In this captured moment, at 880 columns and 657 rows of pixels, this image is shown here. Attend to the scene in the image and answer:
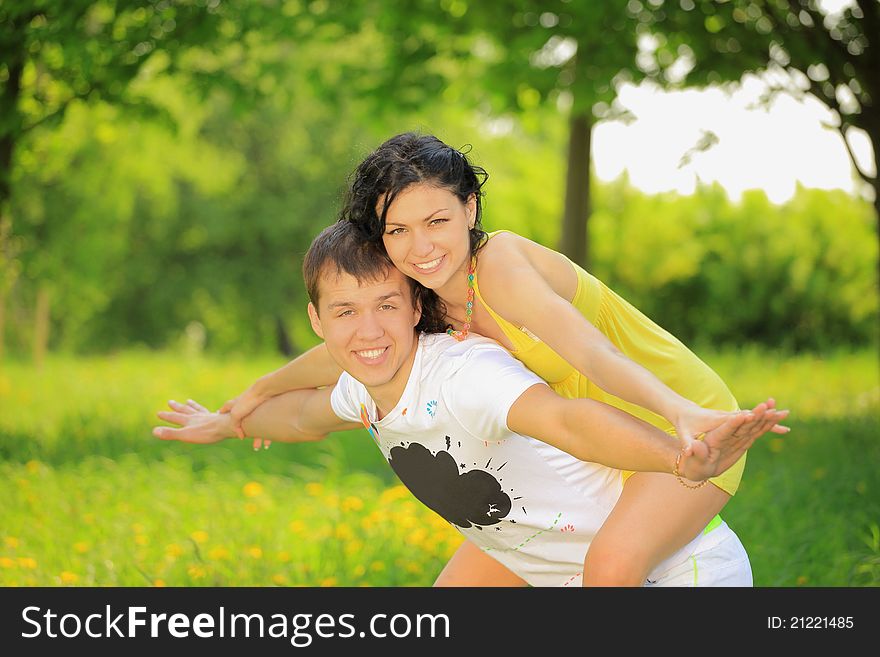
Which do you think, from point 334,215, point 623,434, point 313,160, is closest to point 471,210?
point 623,434

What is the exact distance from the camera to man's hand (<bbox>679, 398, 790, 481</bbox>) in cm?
206

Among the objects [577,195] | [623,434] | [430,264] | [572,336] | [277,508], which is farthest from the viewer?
[577,195]

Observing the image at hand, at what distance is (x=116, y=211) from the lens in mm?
12531

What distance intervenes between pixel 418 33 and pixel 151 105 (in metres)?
2.23

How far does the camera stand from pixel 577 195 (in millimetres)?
8688

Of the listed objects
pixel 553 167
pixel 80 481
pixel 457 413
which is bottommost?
pixel 457 413

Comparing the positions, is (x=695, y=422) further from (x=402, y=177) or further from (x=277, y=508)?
(x=277, y=508)

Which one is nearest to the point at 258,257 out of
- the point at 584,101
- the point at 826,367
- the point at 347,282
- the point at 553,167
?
the point at 553,167

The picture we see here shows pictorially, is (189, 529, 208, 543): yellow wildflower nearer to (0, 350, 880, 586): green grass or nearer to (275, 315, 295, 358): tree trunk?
(0, 350, 880, 586): green grass

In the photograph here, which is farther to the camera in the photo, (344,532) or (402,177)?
(344,532)

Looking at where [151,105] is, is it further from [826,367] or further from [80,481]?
[826,367]

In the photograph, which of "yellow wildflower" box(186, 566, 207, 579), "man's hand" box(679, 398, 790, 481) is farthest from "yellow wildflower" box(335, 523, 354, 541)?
"man's hand" box(679, 398, 790, 481)

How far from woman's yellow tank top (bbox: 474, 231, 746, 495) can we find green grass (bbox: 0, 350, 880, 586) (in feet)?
5.99

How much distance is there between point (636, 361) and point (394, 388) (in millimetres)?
692
